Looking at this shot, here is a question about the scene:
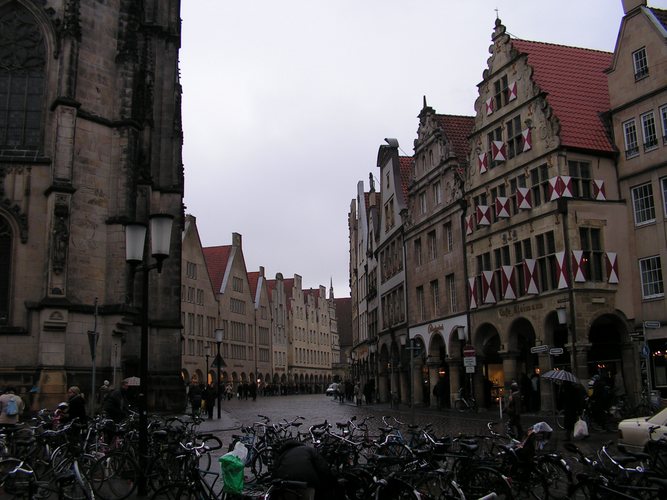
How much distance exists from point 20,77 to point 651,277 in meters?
23.9

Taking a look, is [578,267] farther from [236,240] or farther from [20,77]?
[236,240]

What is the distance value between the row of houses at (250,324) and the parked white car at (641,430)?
A: 22.8m

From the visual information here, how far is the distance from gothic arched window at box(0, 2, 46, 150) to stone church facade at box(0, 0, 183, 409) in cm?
4

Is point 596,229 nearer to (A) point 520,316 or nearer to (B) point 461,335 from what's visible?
(A) point 520,316

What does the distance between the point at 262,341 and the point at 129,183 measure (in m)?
69.5

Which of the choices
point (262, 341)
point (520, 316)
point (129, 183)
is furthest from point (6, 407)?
point (262, 341)

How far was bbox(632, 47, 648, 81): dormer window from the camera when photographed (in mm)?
26984

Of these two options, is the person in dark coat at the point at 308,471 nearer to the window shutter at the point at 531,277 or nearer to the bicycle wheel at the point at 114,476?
the bicycle wheel at the point at 114,476

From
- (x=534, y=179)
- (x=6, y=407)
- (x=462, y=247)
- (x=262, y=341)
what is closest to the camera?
→ (x=6, y=407)

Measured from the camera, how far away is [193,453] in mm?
9539

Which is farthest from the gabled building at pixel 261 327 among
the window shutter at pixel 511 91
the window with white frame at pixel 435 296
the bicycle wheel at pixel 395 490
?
the bicycle wheel at pixel 395 490

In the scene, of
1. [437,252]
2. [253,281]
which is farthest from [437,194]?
[253,281]

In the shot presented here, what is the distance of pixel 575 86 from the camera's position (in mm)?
31047

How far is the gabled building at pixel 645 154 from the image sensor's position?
25.8 m
